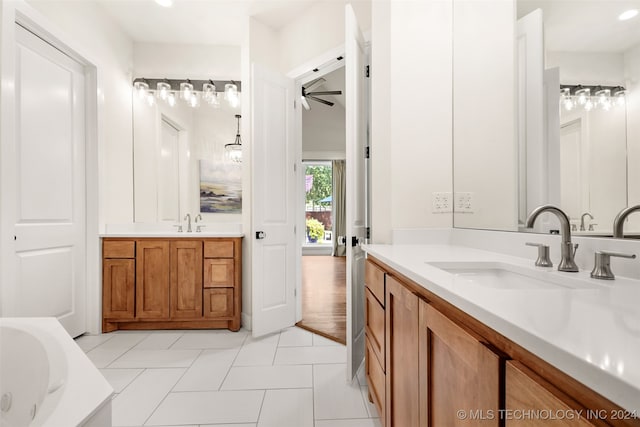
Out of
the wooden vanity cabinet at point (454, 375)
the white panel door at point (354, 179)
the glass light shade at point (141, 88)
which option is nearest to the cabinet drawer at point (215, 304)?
the white panel door at point (354, 179)

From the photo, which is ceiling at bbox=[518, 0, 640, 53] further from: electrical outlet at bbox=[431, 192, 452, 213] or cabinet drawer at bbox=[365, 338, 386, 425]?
cabinet drawer at bbox=[365, 338, 386, 425]

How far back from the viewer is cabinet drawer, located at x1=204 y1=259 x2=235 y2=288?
8.98 feet

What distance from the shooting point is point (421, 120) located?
180 cm

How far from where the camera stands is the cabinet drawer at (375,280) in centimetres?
129

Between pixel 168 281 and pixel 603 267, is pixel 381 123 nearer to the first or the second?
pixel 603 267

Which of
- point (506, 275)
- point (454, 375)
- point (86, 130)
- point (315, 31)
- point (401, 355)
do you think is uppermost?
point (315, 31)

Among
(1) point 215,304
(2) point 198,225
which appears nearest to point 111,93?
(2) point 198,225

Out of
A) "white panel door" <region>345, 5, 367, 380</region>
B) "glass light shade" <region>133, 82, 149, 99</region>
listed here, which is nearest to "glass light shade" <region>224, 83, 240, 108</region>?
"glass light shade" <region>133, 82, 149, 99</region>

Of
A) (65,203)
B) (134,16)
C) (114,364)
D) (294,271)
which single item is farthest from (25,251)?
(134,16)

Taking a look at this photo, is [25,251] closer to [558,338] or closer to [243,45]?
[243,45]

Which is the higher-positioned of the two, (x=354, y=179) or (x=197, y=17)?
(x=197, y=17)

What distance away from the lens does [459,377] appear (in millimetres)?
620

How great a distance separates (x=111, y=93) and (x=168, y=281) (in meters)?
1.86

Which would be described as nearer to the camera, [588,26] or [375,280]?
[588,26]
